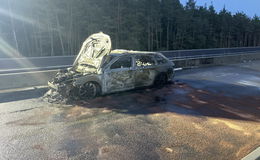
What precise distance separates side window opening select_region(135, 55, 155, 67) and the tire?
0.69m

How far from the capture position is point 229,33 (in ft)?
178

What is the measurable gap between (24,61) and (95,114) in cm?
1614

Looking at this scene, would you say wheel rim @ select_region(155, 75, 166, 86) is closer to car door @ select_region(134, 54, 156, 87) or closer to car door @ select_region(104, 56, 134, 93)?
car door @ select_region(134, 54, 156, 87)

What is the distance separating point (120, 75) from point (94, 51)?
1.33 meters

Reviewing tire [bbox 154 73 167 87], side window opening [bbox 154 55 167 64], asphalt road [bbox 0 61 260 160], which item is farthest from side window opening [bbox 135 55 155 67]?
asphalt road [bbox 0 61 260 160]

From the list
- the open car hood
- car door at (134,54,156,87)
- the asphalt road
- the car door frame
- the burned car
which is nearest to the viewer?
the asphalt road

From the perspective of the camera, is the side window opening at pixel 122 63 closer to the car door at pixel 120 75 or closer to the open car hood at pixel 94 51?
the car door at pixel 120 75

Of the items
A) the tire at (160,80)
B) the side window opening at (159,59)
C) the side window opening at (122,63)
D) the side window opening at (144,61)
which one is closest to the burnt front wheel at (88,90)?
the side window opening at (122,63)

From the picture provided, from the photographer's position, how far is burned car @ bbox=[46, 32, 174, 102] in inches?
283

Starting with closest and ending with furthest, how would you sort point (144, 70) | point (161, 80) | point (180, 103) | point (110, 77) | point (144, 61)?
1. point (180, 103)
2. point (110, 77)
3. point (144, 70)
4. point (144, 61)
5. point (161, 80)

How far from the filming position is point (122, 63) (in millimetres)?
8219

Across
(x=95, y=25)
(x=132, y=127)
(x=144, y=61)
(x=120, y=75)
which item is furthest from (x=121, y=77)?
(x=95, y=25)

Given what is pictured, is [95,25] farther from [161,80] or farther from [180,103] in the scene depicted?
[180,103]

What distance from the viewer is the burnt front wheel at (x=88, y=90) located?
724cm
